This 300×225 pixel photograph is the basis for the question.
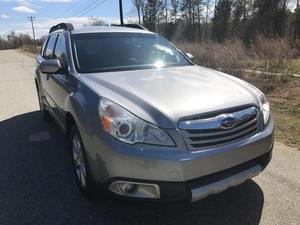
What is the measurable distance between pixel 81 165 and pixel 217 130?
1456 millimetres

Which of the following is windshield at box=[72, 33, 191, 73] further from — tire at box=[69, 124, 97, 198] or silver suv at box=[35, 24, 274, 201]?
tire at box=[69, 124, 97, 198]

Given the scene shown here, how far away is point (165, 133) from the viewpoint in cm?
246

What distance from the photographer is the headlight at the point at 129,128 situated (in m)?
2.46

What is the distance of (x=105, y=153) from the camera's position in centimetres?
254

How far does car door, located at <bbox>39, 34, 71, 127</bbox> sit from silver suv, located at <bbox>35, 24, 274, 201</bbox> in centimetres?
28

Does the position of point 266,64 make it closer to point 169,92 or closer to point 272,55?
point 272,55

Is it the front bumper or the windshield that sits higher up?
the windshield

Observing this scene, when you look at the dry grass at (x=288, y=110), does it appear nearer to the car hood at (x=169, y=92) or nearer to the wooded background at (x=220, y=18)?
the car hood at (x=169, y=92)

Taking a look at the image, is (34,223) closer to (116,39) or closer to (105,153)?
(105,153)

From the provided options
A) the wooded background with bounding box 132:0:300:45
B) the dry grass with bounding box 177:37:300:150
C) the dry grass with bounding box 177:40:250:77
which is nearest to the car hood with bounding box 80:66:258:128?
the dry grass with bounding box 177:37:300:150

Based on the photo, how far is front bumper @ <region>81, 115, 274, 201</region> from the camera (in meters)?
2.41

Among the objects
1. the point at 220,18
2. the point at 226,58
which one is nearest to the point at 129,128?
the point at 226,58

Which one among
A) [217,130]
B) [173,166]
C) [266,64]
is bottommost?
[266,64]

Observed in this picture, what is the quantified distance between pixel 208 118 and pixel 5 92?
9.31 m
